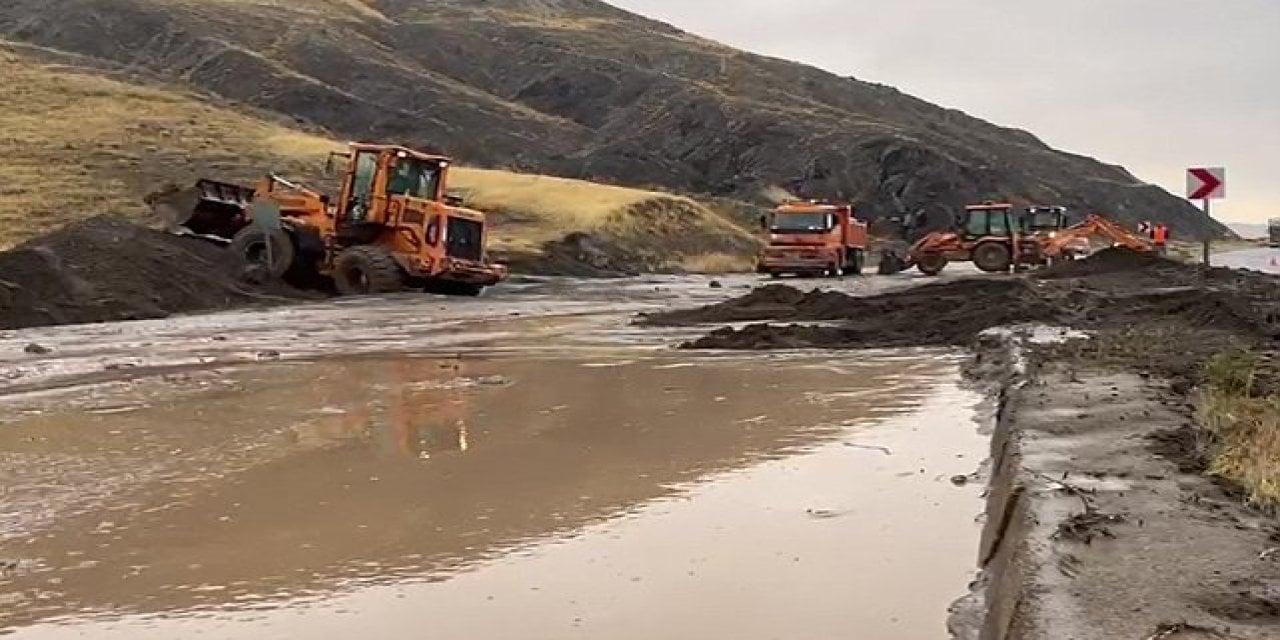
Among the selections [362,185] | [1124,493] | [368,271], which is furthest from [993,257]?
[1124,493]

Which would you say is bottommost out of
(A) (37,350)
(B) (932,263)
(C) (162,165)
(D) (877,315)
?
(A) (37,350)

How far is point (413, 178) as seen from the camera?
2789 centimetres

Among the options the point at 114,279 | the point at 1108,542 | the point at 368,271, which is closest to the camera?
the point at 1108,542

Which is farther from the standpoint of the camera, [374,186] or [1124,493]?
[374,186]

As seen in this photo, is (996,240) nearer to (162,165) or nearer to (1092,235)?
(1092,235)

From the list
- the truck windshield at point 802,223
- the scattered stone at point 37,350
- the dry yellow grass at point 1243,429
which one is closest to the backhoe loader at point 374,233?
the scattered stone at point 37,350

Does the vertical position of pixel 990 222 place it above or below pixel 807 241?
above

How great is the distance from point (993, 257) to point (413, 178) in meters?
19.3

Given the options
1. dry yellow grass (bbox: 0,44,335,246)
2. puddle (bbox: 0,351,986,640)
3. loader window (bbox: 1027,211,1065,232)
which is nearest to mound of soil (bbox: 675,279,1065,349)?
puddle (bbox: 0,351,986,640)

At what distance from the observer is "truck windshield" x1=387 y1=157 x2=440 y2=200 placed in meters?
27.6

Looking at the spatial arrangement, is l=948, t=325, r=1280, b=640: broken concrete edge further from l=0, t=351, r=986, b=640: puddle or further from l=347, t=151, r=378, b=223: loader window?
l=347, t=151, r=378, b=223: loader window

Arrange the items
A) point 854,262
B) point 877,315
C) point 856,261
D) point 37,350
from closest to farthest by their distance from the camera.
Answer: point 37,350 < point 877,315 < point 854,262 < point 856,261

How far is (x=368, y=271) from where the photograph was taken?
27.2 m

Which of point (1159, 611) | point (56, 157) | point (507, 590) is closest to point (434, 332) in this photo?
point (507, 590)
